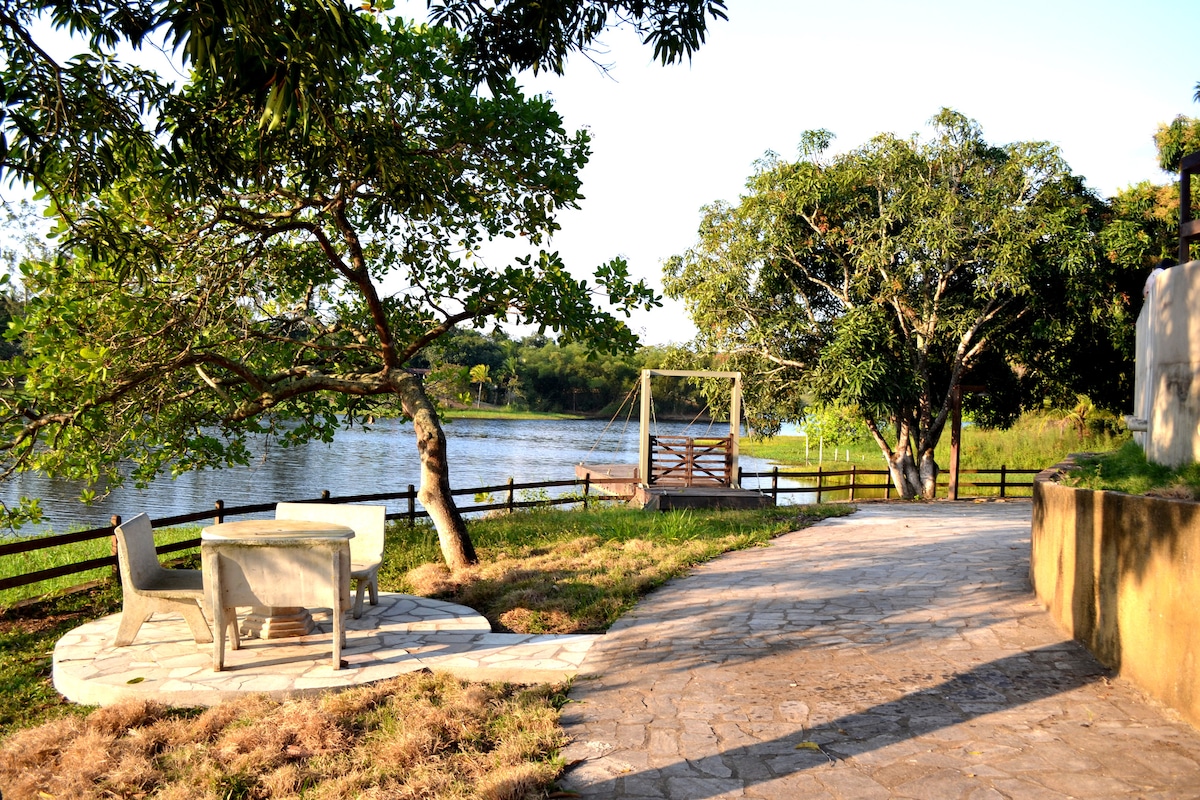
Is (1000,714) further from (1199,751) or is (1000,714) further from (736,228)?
(736,228)

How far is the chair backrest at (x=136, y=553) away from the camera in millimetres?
6055

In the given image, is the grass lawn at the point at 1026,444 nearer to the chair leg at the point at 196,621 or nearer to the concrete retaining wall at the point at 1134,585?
the concrete retaining wall at the point at 1134,585

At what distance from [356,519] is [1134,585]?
5780mm

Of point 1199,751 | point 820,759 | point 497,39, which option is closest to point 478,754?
point 820,759

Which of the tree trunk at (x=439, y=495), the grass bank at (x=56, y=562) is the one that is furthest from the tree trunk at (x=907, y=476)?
the grass bank at (x=56, y=562)

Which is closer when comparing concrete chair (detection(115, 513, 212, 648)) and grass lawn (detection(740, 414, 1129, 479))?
concrete chair (detection(115, 513, 212, 648))

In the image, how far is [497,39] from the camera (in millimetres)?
5625

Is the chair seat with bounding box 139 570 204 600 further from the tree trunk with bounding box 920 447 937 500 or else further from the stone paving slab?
the tree trunk with bounding box 920 447 937 500

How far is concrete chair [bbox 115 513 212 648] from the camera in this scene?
19.9ft

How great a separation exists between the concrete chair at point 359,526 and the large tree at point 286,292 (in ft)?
5.85

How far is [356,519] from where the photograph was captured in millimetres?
7688

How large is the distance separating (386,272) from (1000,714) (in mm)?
8321

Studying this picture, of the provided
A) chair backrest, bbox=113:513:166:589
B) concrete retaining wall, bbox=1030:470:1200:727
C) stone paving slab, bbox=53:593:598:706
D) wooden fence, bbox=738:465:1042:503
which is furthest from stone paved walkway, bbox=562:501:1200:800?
wooden fence, bbox=738:465:1042:503

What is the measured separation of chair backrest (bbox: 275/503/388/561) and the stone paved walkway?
2.21 metres
